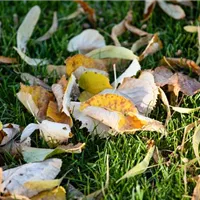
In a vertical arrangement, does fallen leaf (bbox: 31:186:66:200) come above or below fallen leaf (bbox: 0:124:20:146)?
below

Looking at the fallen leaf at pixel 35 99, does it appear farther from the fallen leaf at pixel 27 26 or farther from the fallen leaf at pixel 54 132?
the fallen leaf at pixel 27 26

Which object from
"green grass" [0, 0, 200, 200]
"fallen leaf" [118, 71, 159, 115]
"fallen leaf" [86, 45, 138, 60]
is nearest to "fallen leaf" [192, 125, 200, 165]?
"green grass" [0, 0, 200, 200]

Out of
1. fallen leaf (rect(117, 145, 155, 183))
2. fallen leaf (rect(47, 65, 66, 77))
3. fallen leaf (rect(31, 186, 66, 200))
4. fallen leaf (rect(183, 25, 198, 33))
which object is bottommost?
fallen leaf (rect(117, 145, 155, 183))

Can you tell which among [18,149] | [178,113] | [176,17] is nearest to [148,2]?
[176,17]

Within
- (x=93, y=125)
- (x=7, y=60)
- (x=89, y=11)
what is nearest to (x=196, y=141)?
(x=93, y=125)

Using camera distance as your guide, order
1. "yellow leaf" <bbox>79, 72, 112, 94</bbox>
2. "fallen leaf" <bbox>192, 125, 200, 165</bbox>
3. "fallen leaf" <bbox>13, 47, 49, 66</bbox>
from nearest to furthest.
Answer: "fallen leaf" <bbox>192, 125, 200, 165</bbox>
"yellow leaf" <bbox>79, 72, 112, 94</bbox>
"fallen leaf" <bbox>13, 47, 49, 66</bbox>

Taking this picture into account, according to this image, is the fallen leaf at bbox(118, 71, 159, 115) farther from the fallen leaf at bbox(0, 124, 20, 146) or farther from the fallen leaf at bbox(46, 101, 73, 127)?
the fallen leaf at bbox(0, 124, 20, 146)

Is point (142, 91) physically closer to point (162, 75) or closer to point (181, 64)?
point (162, 75)
